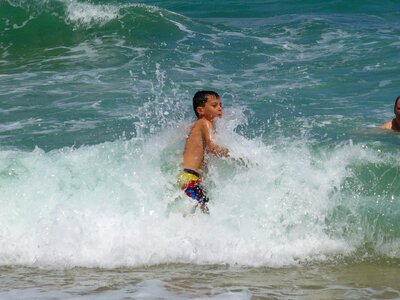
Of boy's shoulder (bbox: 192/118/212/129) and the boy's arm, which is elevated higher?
boy's shoulder (bbox: 192/118/212/129)

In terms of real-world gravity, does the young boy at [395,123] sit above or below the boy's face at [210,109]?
below

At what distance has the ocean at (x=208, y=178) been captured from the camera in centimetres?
592

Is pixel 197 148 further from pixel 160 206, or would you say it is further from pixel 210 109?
pixel 160 206

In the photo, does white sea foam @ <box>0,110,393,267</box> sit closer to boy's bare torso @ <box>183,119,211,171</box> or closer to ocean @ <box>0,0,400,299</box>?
ocean @ <box>0,0,400,299</box>

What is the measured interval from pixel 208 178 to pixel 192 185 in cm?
24

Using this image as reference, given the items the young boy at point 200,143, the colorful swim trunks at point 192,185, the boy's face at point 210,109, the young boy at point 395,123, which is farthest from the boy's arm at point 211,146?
the young boy at point 395,123

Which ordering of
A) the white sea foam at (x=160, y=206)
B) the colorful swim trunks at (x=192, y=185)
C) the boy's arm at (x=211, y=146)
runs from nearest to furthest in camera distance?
1. the white sea foam at (x=160, y=206)
2. the colorful swim trunks at (x=192, y=185)
3. the boy's arm at (x=211, y=146)

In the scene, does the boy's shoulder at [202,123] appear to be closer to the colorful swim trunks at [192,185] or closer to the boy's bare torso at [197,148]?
the boy's bare torso at [197,148]

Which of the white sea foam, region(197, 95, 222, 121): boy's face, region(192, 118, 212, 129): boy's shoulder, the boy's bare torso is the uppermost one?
region(197, 95, 222, 121): boy's face

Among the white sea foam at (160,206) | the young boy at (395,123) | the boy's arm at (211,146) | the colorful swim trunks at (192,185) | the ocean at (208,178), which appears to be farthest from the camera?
the young boy at (395,123)

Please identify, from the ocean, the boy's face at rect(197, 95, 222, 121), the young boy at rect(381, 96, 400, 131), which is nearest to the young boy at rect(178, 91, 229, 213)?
the boy's face at rect(197, 95, 222, 121)

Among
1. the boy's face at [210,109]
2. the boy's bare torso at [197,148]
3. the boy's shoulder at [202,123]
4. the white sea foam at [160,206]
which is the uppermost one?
the boy's face at [210,109]

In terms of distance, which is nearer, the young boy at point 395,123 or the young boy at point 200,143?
the young boy at point 200,143

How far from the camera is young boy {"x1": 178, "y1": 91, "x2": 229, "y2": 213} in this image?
705 cm
